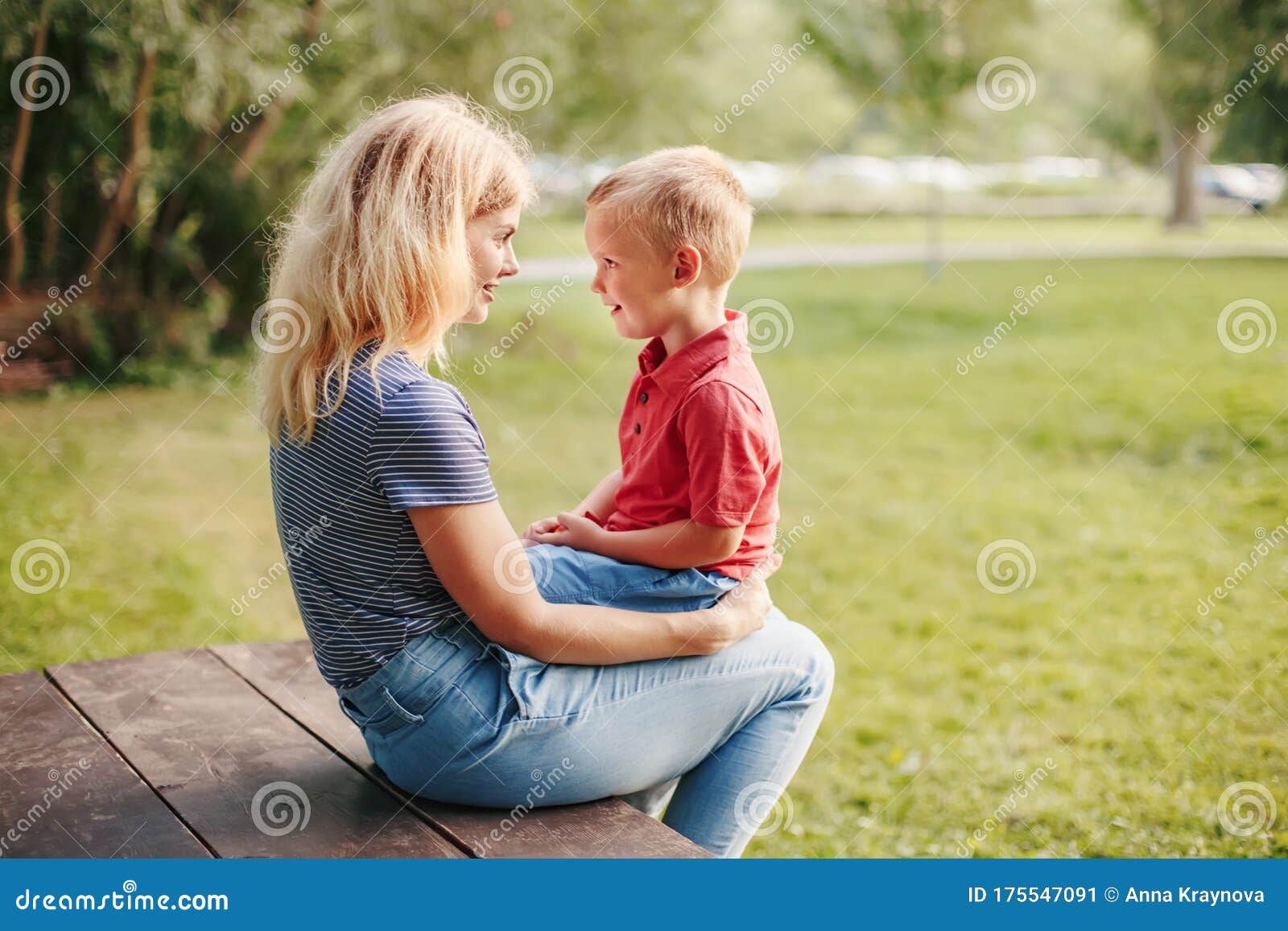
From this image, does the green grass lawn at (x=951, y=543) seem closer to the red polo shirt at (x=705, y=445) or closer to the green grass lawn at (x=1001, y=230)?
the red polo shirt at (x=705, y=445)

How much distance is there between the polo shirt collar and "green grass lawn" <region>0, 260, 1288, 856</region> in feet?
3.75

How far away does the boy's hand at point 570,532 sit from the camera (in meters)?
2.04

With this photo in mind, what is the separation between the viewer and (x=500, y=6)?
26.0 ft

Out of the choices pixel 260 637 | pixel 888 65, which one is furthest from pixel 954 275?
pixel 260 637

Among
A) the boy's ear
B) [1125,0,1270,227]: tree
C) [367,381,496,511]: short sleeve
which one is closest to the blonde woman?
[367,381,496,511]: short sleeve

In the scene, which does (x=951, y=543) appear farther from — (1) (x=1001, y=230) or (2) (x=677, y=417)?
(1) (x=1001, y=230)

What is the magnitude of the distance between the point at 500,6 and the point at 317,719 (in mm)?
6649

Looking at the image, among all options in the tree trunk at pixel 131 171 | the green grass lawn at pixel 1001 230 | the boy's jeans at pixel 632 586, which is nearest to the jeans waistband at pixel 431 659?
the boy's jeans at pixel 632 586

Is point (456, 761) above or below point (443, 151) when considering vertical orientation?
below

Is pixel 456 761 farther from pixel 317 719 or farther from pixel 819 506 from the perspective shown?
pixel 819 506

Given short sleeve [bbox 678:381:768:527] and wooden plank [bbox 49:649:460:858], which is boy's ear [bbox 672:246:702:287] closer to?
short sleeve [bbox 678:381:768:527]

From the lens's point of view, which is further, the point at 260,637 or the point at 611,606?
the point at 260,637

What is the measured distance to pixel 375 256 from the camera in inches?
69.7

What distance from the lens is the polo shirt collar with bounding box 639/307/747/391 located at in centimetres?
202
